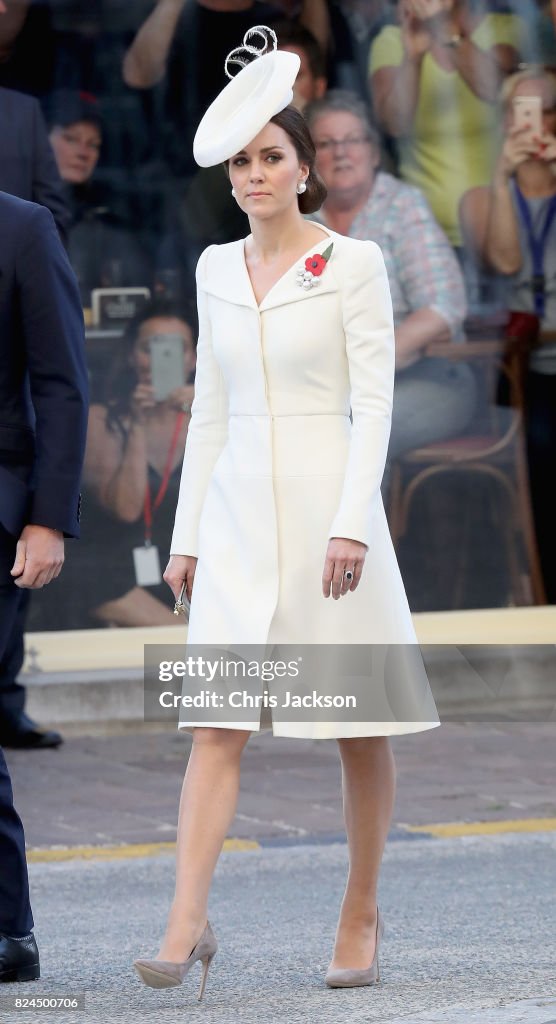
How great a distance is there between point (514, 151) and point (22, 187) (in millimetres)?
2604

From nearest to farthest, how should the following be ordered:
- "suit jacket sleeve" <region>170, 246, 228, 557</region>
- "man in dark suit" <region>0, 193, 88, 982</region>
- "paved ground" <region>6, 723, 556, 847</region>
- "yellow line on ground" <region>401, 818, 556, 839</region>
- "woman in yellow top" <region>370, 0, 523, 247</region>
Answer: "man in dark suit" <region>0, 193, 88, 982</region> → "suit jacket sleeve" <region>170, 246, 228, 557</region> → "yellow line on ground" <region>401, 818, 556, 839</region> → "paved ground" <region>6, 723, 556, 847</region> → "woman in yellow top" <region>370, 0, 523, 247</region>

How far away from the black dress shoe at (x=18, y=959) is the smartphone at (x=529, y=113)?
227 inches

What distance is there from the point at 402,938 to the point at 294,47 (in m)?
5.03

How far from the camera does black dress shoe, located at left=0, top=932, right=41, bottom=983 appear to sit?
4449mm

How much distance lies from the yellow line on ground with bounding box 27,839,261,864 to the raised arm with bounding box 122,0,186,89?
3827mm

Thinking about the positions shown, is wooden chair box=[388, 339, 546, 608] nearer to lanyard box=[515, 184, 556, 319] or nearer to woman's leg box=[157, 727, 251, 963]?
lanyard box=[515, 184, 556, 319]

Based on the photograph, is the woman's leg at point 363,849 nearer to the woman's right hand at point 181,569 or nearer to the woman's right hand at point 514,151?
the woman's right hand at point 181,569

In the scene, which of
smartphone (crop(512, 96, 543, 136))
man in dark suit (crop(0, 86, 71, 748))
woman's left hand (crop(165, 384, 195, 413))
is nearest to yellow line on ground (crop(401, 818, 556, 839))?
man in dark suit (crop(0, 86, 71, 748))

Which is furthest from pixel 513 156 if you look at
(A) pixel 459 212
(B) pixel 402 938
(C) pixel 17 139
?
(B) pixel 402 938

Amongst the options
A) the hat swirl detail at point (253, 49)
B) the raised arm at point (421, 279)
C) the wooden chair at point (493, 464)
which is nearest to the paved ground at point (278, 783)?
the wooden chair at point (493, 464)

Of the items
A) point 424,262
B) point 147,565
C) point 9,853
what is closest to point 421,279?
point 424,262

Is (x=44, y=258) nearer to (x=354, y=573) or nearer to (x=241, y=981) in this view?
(x=354, y=573)

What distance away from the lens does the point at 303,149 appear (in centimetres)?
455

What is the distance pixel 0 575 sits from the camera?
442 cm
